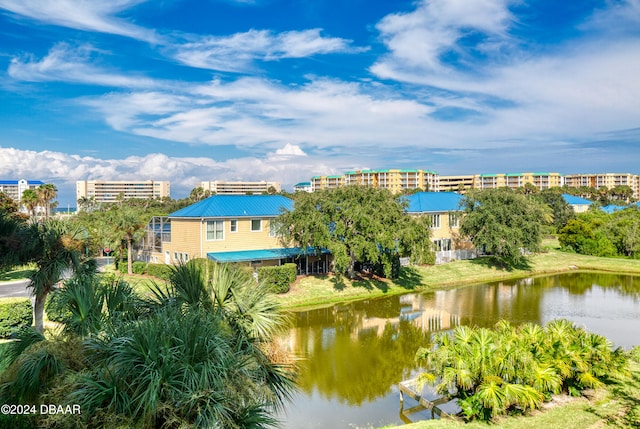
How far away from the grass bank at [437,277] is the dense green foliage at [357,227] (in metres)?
2.03

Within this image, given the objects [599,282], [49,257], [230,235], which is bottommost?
[599,282]

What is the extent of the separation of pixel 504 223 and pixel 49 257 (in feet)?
110

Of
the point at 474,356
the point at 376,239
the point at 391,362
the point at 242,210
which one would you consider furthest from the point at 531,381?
the point at 242,210

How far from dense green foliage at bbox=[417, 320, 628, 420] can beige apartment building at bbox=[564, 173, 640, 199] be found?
17199cm

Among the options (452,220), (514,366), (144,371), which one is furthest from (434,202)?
(144,371)

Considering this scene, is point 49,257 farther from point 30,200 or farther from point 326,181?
point 326,181

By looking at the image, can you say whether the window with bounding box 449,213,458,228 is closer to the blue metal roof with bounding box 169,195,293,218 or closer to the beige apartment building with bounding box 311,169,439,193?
the blue metal roof with bounding box 169,195,293,218

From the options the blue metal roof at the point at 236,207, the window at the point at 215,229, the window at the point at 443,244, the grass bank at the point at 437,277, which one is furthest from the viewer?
the window at the point at 443,244

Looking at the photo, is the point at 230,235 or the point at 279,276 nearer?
the point at 279,276

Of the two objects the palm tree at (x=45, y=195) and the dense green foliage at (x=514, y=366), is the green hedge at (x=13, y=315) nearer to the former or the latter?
the dense green foliage at (x=514, y=366)

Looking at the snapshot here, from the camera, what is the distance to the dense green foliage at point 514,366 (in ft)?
33.9

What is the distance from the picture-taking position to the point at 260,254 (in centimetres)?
3003

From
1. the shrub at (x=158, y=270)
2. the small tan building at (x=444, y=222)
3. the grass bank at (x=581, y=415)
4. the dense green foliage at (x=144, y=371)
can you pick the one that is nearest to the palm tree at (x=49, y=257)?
the dense green foliage at (x=144, y=371)

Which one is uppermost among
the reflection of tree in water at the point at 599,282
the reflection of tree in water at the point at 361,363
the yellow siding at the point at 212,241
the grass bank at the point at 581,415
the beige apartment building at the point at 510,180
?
the beige apartment building at the point at 510,180
